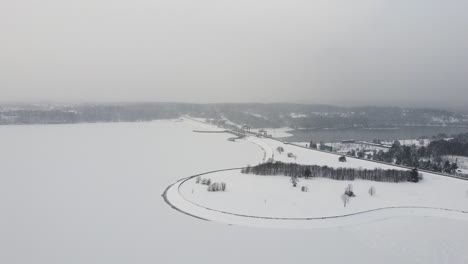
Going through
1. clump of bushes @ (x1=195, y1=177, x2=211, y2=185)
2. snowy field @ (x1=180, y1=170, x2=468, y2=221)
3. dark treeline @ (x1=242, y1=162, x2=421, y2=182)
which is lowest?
snowy field @ (x1=180, y1=170, x2=468, y2=221)

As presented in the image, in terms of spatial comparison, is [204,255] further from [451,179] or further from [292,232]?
[451,179]

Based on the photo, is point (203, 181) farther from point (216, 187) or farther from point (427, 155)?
point (427, 155)

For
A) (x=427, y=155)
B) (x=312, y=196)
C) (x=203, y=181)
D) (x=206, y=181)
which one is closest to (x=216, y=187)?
(x=206, y=181)

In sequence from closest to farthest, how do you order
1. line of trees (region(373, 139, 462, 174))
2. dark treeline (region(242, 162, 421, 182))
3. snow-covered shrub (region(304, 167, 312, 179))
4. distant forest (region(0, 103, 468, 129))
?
dark treeline (region(242, 162, 421, 182))
snow-covered shrub (region(304, 167, 312, 179))
line of trees (region(373, 139, 462, 174))
distant forest (region(0, 103, 468, 129))

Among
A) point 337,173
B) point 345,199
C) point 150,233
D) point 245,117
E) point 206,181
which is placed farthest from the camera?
point 245,117

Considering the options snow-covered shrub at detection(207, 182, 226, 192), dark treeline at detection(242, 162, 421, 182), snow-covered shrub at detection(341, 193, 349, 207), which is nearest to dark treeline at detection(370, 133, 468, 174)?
dark treeline at detection(242, 162, 421, 182)

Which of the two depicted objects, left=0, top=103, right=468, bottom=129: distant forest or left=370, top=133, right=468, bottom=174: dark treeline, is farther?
left=0, top=103, right=468, bottom=129: distant forest

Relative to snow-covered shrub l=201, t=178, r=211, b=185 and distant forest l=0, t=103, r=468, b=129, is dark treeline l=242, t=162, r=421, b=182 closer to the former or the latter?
snow-covered shrub l=201, t=178, r=211, b=185

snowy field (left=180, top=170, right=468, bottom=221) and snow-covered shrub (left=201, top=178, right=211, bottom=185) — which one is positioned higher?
snow-covered shrub (left=201, top=178, right=211, bottom=185)

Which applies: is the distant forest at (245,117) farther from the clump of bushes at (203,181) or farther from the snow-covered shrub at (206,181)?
the snow-covered shrub at (206,181)

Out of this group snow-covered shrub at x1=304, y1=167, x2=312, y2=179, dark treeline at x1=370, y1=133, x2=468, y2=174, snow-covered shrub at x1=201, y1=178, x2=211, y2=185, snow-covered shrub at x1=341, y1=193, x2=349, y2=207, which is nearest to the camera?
snow-covered shrub at x1=341, y1=193, x2=349, y2=207

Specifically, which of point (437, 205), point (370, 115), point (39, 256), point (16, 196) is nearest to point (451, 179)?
point (437, 205)
